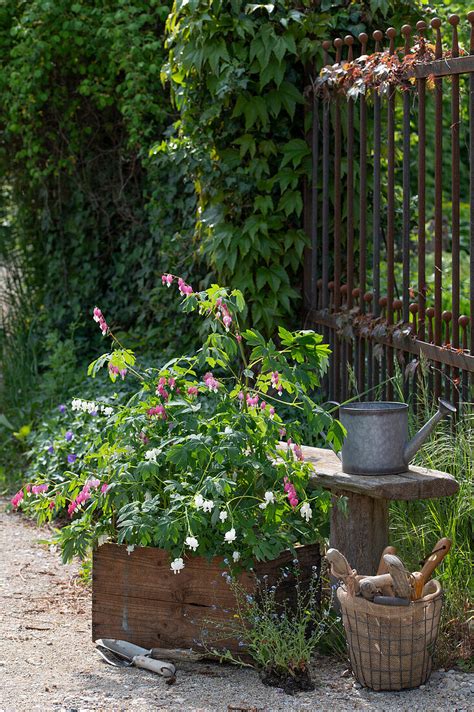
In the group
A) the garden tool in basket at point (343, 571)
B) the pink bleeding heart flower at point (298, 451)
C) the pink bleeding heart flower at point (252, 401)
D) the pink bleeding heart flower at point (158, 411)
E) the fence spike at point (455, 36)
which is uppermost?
the fence spike at point (455, 36)

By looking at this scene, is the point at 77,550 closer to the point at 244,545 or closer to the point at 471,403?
the point at 244,545

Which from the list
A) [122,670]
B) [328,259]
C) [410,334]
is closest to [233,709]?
[122,670]

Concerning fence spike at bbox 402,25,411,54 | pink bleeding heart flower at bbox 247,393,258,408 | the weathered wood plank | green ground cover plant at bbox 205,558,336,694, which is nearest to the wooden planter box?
green ground cover plant at bbox 205,558,336,694

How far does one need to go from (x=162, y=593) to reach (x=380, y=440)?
3.36 ft

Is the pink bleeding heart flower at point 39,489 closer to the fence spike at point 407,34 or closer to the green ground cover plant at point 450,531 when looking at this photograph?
the green ground cover plant at point 450,531

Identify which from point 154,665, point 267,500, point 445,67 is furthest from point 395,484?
point 445,67

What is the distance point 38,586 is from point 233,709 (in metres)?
1.82

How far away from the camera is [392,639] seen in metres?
3.75

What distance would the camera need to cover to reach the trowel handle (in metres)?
3.97

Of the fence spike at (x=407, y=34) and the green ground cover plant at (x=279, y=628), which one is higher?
the fence spike at (x=407, y=34)

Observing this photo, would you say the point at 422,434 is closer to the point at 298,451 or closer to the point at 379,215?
the point at 298,451

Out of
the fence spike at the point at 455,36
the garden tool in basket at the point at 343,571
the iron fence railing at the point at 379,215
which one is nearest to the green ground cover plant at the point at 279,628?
the garden tool in basket at the point at 343,571

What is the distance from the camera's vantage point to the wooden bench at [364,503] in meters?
4.05

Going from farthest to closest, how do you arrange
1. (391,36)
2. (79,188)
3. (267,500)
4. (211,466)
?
(79,188) → (391,36) → (211,466) → (267,500)
